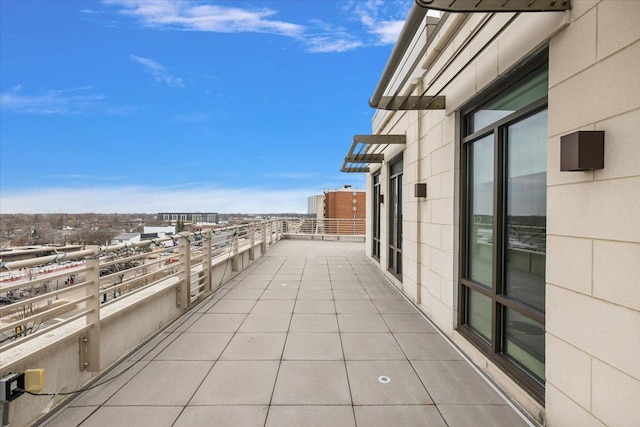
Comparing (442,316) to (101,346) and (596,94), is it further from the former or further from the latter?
(101,346)

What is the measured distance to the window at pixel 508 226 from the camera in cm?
227

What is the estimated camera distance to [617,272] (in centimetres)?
151

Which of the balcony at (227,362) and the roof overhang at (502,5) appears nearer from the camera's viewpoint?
the roof overhang at (502,5)

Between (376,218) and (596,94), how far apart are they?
7544mm

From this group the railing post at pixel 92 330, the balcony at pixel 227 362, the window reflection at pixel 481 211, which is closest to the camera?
the balcony at pixel 227 362

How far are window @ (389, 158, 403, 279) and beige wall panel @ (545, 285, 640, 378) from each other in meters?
4.23

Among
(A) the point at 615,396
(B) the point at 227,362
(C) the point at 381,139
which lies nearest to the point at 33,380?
(B) the point at 227,362

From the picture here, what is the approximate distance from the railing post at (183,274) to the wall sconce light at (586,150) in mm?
4562

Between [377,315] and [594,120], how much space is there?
3.52 metres

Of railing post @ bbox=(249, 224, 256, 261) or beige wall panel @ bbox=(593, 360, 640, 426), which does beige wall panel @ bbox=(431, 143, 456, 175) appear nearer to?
beige wall panel @ bbox=(593, 360, 640, 426)

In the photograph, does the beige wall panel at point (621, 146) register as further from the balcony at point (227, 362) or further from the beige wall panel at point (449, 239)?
the beige wall panel at point (449, 239)

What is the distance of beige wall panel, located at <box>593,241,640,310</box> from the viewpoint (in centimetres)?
142

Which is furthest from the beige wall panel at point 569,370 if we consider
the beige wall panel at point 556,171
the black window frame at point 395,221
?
the black window frame at point 395,221

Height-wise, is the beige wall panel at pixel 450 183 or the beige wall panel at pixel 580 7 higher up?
the beige wall panel at pixel 580 7
